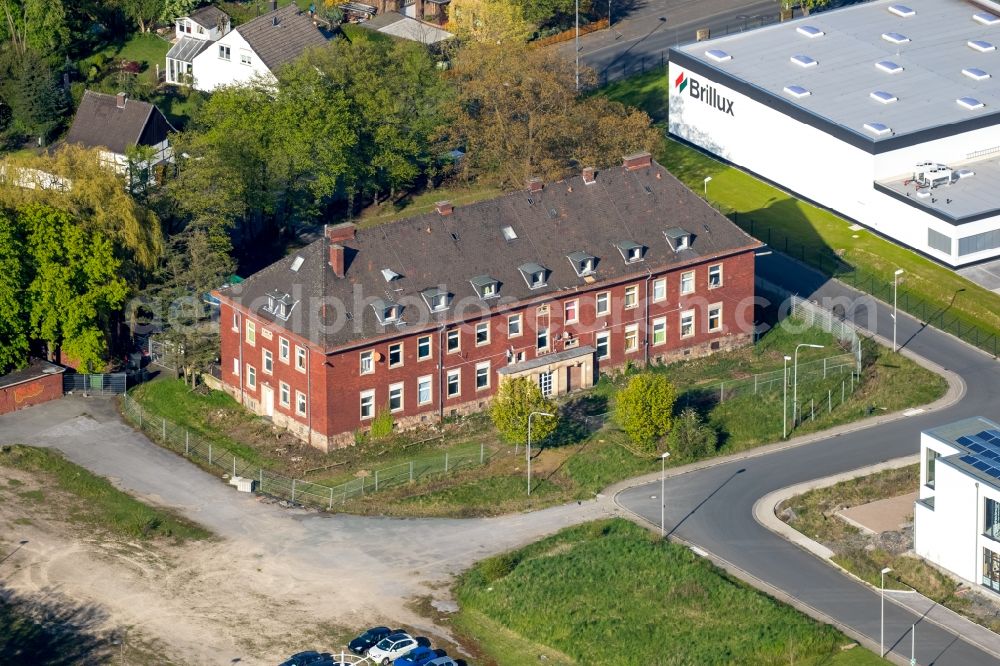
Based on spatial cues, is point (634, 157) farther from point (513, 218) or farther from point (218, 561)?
point (218, 561)

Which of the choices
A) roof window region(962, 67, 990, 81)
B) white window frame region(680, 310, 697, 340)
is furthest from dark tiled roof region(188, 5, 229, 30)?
roof window region(962, 67, 990, 81)

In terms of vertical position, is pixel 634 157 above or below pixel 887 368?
above

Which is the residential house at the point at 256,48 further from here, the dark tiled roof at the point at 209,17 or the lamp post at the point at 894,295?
the lamp post at the point at 894,295

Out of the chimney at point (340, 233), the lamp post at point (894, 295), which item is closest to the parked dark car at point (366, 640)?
the chimney at point (340, 233)

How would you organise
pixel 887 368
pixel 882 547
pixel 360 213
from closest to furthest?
pixel 882 547 → pixel 887 368 → pixel 360 213

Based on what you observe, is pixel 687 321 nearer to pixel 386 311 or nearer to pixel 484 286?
pixel 484 286

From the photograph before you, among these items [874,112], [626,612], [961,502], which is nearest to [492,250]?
[626,612]

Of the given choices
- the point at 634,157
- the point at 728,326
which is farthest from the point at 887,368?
the point at 634,157
